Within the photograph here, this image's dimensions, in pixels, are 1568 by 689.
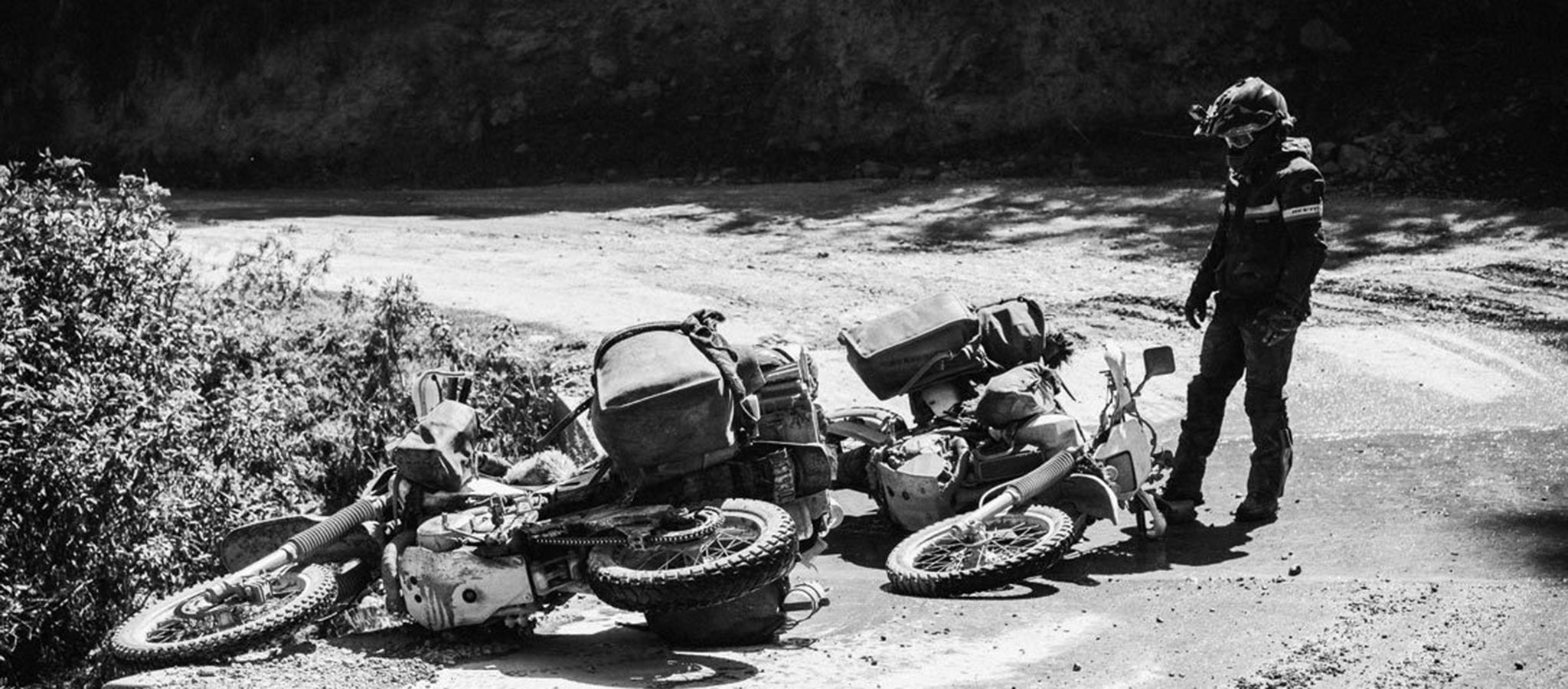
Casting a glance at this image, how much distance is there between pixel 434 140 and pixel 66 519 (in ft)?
41.8

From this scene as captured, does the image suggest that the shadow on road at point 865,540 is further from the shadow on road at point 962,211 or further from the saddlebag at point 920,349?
the shadow on road at point 962,211

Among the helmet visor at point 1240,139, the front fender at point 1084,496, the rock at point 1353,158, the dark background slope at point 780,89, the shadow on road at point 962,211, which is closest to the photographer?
the front fender at point 1084,496

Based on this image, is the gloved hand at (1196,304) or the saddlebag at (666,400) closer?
the saddlebag at (666,400)

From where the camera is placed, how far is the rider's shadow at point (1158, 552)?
7871 mm

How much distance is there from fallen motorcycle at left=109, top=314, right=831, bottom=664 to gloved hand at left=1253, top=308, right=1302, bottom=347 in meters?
2.69

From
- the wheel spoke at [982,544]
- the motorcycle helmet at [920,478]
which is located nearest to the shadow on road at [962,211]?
the motorcycle helmet at [920,478]

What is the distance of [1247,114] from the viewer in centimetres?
859

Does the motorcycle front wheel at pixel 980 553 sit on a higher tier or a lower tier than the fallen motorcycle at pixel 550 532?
lower

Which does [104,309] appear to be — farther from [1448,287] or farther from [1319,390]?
[1448,287]

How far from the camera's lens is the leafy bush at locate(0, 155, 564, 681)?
27.7 feet

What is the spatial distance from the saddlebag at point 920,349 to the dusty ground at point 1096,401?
2.65 ft

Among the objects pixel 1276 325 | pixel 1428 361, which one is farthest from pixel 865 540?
pixel 1428 361

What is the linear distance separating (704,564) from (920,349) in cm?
278

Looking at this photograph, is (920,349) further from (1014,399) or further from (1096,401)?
(1096,401)
